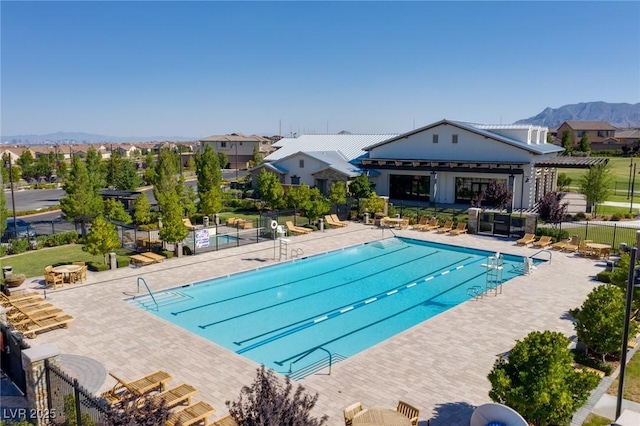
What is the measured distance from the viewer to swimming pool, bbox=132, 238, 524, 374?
16141mm

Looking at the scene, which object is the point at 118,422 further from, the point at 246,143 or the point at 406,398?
the point at 246,143

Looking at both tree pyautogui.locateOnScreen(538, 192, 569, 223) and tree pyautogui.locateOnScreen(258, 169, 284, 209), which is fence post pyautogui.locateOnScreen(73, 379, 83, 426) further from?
tree pyautogui.locateOnScreen(258, 169, 284, 209)

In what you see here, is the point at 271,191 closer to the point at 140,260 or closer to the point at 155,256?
the point at 155,256

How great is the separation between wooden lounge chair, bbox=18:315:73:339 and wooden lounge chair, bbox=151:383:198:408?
6.39 m

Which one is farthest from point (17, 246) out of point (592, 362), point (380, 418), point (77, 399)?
point (592, 362)

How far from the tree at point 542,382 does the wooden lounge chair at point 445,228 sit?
22847mm

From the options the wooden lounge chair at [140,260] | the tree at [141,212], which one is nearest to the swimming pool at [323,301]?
the wooden lounge chair at [140,260]

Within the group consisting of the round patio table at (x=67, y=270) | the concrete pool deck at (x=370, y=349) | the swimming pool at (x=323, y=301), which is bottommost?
the swimming pool at (x=323, y=301)

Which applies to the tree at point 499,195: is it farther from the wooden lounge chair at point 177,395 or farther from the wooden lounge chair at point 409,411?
the wooden lounge chair at point 177,395

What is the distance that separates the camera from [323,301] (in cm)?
2036

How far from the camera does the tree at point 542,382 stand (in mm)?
9086

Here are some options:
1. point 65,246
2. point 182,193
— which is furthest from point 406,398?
point 182,193

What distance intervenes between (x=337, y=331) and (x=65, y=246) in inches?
765

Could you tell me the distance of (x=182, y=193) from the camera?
3862 centimetres
